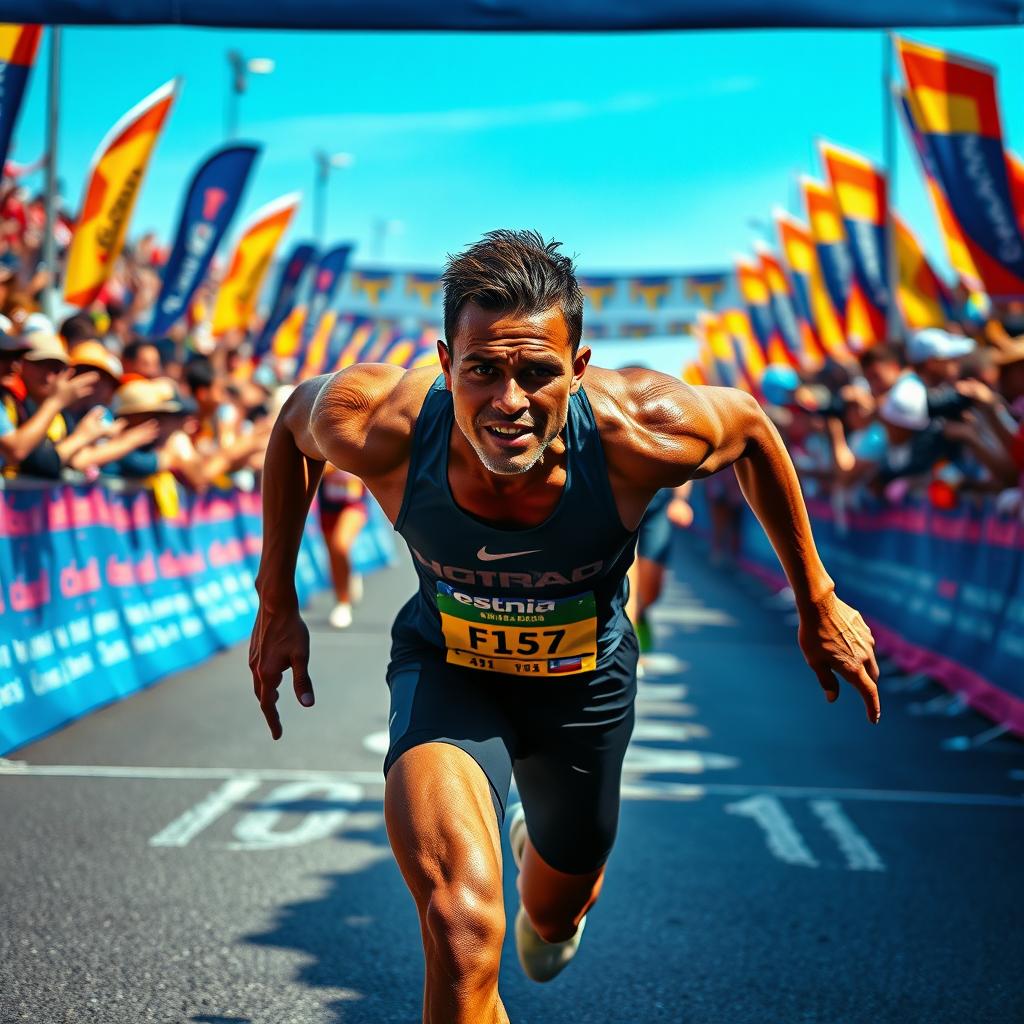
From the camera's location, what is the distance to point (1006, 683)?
28.0ft

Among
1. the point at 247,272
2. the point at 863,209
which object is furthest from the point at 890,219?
the point at 247,272

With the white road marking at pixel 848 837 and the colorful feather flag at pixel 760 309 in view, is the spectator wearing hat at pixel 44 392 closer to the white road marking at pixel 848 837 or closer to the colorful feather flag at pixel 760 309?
the white road marking at pixel 848 837

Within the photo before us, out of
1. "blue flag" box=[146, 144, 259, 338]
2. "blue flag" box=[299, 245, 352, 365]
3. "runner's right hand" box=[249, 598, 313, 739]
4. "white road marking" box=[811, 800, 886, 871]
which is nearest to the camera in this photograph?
"runner's right hand" box=[249, 598, 313, 739]

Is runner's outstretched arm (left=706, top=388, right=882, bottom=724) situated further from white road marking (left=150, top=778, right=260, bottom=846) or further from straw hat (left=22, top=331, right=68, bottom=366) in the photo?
straw hat (left=22, top=331, right=68, bottom=366)

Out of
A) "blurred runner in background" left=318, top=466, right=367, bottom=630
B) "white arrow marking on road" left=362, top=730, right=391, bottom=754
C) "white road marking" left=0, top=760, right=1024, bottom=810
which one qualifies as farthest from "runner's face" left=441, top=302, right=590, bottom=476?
"blurred runner in background" left=318, top=466, right=367, bottom=630

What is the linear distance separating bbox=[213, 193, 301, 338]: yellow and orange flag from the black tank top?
49.1 feet

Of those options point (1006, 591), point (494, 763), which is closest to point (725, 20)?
point (494, 763)

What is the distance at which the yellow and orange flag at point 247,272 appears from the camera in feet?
58.4

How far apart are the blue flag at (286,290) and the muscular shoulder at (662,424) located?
19.2 metres

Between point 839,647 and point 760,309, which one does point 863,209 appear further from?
point 839,647

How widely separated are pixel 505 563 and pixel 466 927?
2.90 feet

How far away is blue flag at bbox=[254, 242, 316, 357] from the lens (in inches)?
867

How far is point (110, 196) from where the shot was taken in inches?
470

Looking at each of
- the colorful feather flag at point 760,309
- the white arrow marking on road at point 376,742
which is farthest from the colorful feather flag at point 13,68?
the colorful feather flag at point 760,309
